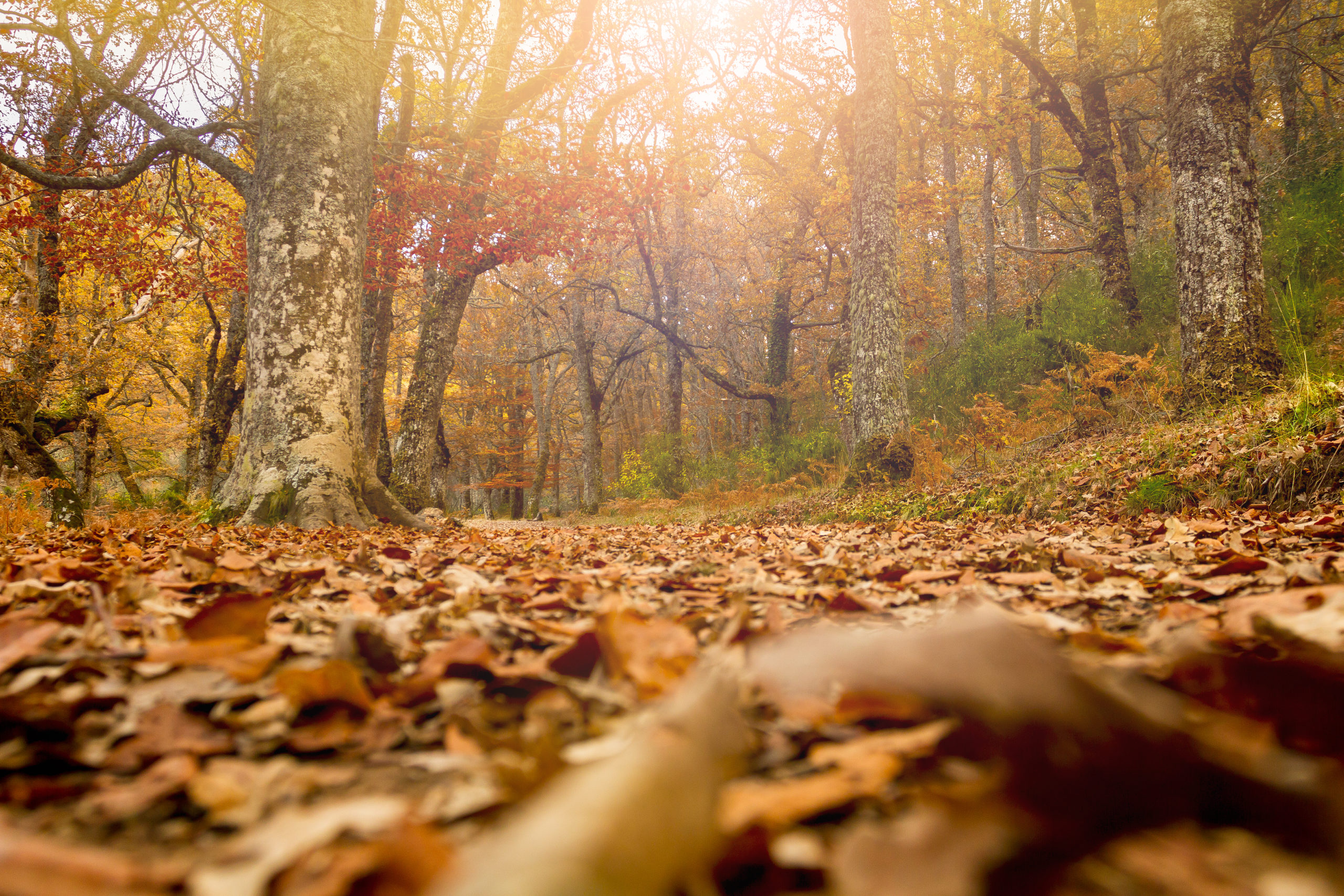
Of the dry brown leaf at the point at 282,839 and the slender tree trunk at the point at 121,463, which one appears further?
the slender tree trunk at the point at 121,463

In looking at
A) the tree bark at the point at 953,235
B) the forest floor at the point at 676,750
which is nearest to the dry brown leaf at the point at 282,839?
the forest floor at the point at 676,750

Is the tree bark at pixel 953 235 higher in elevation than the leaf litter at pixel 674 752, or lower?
higher

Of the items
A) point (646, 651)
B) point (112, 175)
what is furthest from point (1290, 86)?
point (112, 175)

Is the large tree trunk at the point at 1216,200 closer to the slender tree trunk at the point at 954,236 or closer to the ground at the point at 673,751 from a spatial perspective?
the ground at the point at 673,751

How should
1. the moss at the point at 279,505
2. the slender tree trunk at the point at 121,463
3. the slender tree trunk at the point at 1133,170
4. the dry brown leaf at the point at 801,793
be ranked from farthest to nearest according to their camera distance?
1. the slender tree trunk at the point at 121,463
2. the slender tree trunk at the point at 1133,170
3. the moss at the point at 279,505
4. the dry brown leaf at the point at 801,793

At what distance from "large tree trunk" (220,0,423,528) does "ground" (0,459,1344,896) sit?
374 cm

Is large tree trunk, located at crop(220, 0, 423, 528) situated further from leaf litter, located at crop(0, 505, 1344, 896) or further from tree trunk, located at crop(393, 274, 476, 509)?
tree trunk, located at crop(393, 274, 476, 509)

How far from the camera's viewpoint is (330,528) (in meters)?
4.57

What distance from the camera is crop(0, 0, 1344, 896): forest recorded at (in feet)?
1.82

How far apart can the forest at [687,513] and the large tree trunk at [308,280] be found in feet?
0.12

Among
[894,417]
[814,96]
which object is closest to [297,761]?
[894,417]

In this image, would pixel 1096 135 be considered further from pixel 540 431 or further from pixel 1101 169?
pixel 540 431

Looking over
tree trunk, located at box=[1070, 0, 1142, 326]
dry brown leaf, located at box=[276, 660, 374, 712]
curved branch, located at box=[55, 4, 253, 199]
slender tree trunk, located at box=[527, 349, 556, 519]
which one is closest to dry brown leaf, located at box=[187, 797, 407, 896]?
dry brown leaf, located at box=[276, 660, 374, 712]

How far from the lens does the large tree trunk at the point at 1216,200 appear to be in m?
5.49
